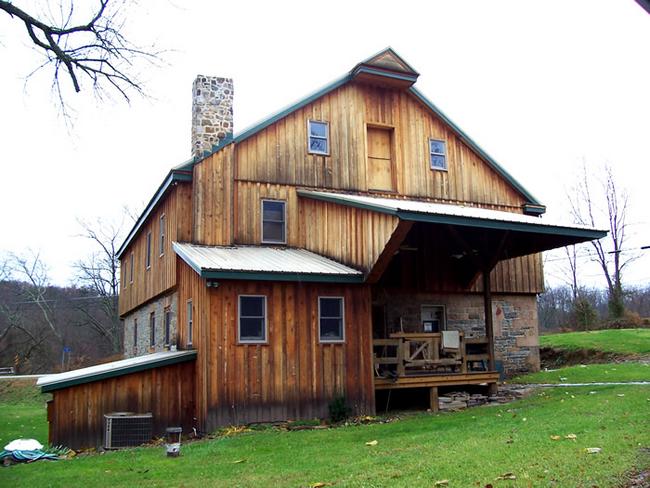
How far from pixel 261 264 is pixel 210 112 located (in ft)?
16.4

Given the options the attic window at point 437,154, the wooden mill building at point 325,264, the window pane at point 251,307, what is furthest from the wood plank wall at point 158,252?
the attic window at point 437,154

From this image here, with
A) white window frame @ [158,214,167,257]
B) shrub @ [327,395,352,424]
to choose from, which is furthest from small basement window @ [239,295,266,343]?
white window frame @ [158,214,167,257]

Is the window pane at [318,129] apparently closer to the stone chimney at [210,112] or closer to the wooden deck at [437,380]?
the stone chimney at [210,112]

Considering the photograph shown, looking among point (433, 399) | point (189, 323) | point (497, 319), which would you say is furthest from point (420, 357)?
point (189, 323)

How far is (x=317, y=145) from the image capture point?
19172 mm

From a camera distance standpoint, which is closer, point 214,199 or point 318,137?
point 214,199

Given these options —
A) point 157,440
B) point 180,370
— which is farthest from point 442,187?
point 157,440

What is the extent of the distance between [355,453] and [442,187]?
39.3 feet

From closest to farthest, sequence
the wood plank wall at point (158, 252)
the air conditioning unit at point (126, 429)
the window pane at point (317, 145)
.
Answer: the air conditioning unit at point (126, 429), the wood plank wall at point (158, 252), the window pane at point (317, 145)

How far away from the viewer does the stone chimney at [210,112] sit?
17641mm

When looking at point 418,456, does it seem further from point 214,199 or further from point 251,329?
point 214,199

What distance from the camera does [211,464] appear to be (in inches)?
410

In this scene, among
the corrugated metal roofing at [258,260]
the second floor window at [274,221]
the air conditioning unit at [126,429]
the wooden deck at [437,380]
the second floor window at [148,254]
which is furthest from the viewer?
the second floor window at [148,254]

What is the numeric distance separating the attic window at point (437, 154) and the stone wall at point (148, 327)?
8.85 metres
